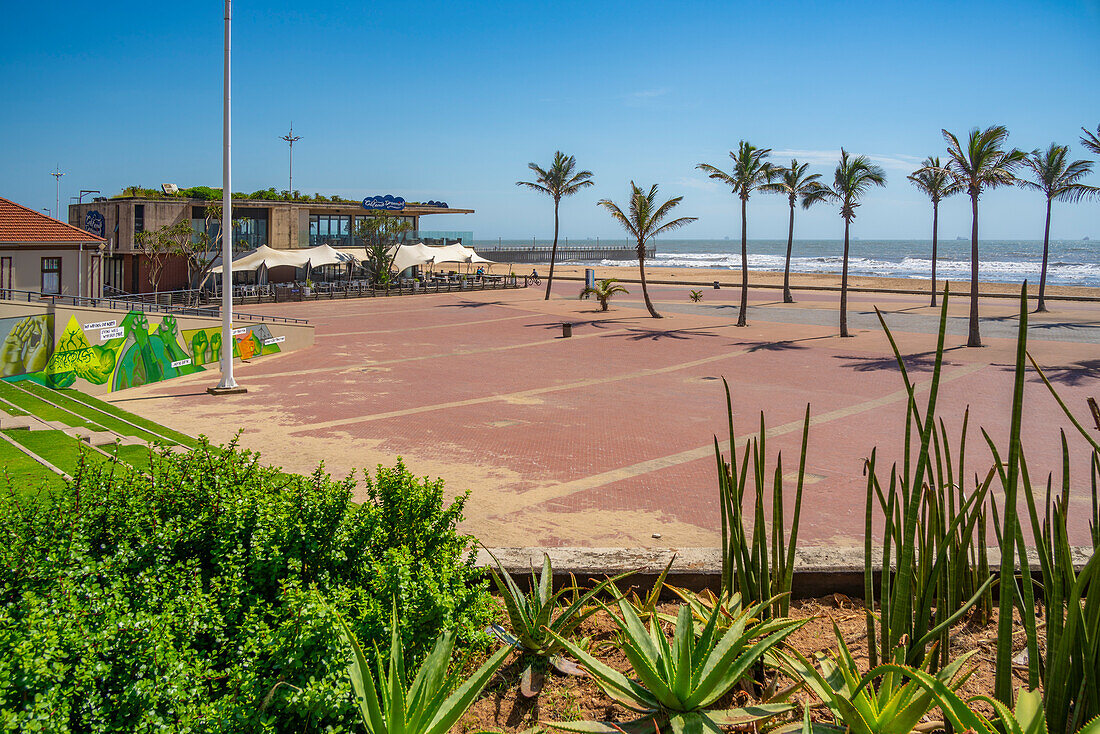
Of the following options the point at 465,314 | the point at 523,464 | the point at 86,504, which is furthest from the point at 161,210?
the point at 86,504

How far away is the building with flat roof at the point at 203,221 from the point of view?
4066 centimetres

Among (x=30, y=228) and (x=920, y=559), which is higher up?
(x=30, y=228)

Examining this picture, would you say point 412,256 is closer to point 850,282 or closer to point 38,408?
point 850,282

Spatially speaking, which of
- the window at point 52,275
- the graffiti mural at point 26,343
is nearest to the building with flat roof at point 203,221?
the window at point 52,275

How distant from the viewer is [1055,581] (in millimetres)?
2805

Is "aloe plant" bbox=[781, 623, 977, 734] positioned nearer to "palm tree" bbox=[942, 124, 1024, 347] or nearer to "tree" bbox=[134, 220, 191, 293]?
"palm tree" bbox=[942, 124, 1024, 347]

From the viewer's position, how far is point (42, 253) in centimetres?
2309

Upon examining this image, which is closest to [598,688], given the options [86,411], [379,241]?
[86,411]

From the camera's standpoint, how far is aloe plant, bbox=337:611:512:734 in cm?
308

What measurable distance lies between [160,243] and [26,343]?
22.1 meters

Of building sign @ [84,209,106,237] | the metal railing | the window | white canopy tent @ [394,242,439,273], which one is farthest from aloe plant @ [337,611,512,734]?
white canopy tent @ [394,242,439,273]

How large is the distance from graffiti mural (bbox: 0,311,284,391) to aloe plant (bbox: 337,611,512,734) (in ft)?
60.6

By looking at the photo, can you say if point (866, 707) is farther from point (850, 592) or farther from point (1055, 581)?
point (850, 592)

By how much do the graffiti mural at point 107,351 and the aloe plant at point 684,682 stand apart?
19.1 meters
